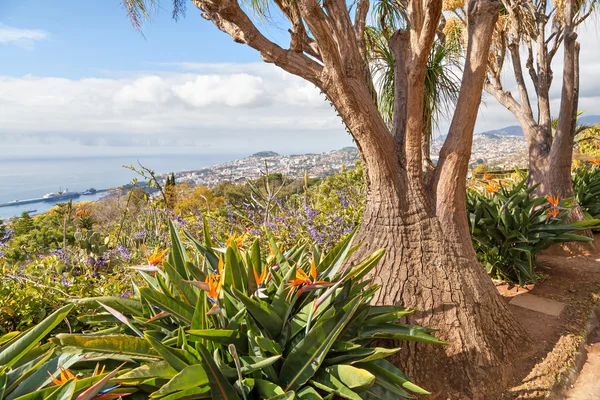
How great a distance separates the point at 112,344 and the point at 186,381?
1.26 feet

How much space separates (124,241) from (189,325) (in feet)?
8.42

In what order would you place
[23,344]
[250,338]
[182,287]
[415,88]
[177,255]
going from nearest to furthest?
[23,344]
[250,338]
[182,287]
[177,255]
[415,88]

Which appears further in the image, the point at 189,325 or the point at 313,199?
the point at 313,199

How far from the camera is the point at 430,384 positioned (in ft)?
6.24

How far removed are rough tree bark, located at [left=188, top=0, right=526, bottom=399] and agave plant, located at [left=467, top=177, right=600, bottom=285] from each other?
1.02 metres

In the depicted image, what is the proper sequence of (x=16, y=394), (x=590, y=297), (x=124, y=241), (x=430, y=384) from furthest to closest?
(x=124, y=241), (x=590, y=297), (x=430, y=384), (x=16, y=394)

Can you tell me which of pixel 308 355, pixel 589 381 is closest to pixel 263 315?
pixel 308 355

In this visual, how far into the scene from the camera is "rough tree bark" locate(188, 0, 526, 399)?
2135 millimetres

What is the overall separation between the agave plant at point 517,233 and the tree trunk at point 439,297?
3.35 ft

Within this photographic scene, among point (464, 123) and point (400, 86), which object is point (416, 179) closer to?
point (464, 123)

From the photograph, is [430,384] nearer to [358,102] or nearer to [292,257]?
[292,257]

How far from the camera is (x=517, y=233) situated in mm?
3104

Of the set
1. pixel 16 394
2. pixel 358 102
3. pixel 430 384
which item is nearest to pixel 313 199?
pixel 358 102

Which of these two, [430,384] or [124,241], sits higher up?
[124,241]
